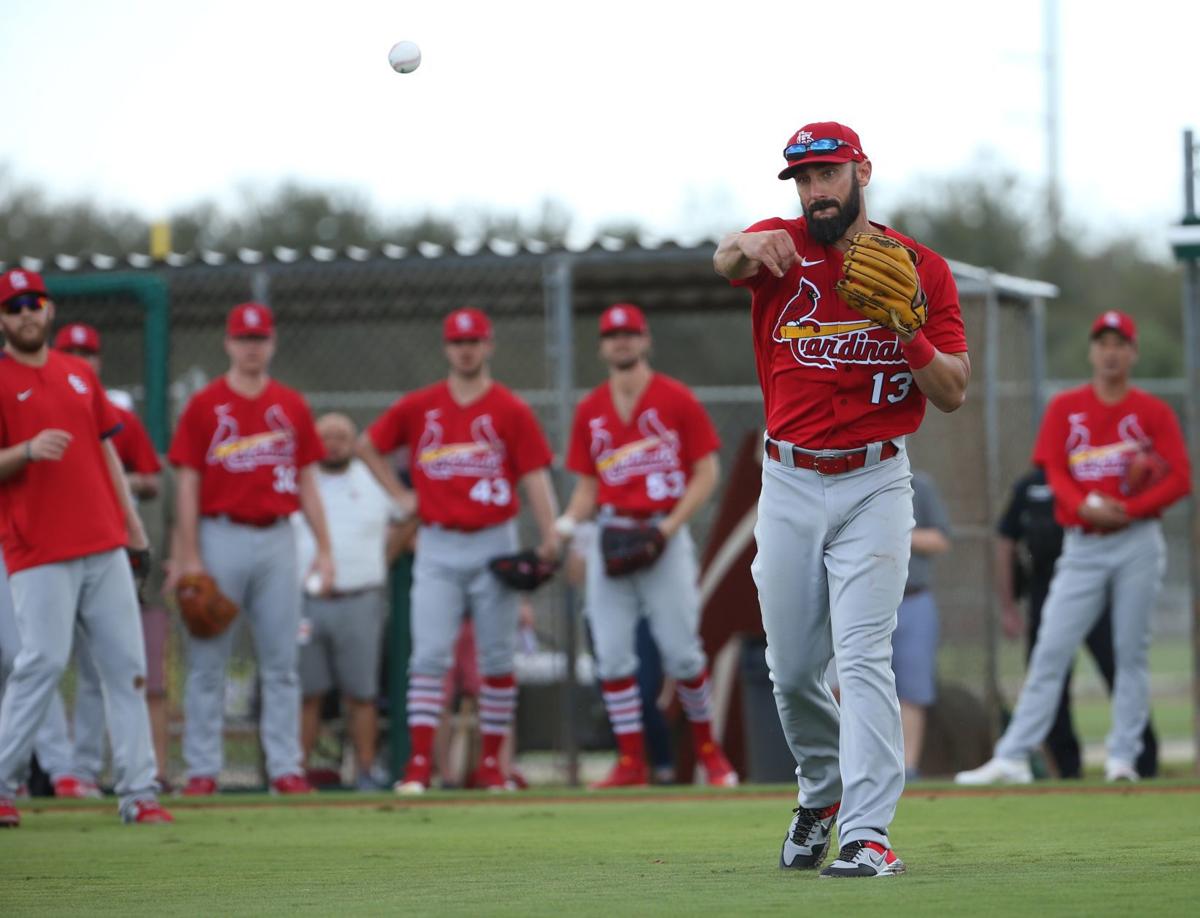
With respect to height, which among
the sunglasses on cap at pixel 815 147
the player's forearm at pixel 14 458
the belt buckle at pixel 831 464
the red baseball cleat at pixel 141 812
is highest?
the sunglasses on cap at pixel 815 147

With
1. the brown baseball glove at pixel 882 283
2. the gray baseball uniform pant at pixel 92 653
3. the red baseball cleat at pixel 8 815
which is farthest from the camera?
the red baseball cleat at pixel 8 815

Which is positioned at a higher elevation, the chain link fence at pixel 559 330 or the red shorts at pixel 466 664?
the chain link fence at pixel 559 330

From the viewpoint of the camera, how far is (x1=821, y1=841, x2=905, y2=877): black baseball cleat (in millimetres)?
5297

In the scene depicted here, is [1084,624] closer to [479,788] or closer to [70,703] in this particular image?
[479,788]

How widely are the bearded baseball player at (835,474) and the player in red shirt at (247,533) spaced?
187 inches

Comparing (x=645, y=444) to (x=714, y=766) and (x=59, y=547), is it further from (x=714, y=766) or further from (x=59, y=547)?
(x=59, y=547)

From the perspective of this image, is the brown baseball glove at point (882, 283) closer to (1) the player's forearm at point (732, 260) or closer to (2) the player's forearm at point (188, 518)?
(1) the player's forearm at point (732, 260)

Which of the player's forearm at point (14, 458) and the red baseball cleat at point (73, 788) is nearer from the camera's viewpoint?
the player's forearm at point (14, 458)

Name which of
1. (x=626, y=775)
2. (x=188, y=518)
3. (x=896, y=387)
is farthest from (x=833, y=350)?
(x=188, y=518)

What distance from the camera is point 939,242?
41156 mm

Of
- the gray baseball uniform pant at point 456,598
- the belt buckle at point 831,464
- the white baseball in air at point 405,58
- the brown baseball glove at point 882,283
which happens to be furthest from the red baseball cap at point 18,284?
the brown baseball glove at point 882,283

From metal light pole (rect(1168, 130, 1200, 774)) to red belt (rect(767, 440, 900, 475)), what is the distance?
528 cm

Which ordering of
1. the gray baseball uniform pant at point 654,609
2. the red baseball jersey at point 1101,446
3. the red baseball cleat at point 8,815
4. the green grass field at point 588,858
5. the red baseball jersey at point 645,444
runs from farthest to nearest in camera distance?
the red baseball jersey at point 645,444
the gray baseball uniform pant at point 654,609
the red baseball jersey at point 1101,446
the red baseball cleat at point 8,815
the green grass field at point 588,858

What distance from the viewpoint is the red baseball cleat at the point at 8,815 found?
25.4 feet
